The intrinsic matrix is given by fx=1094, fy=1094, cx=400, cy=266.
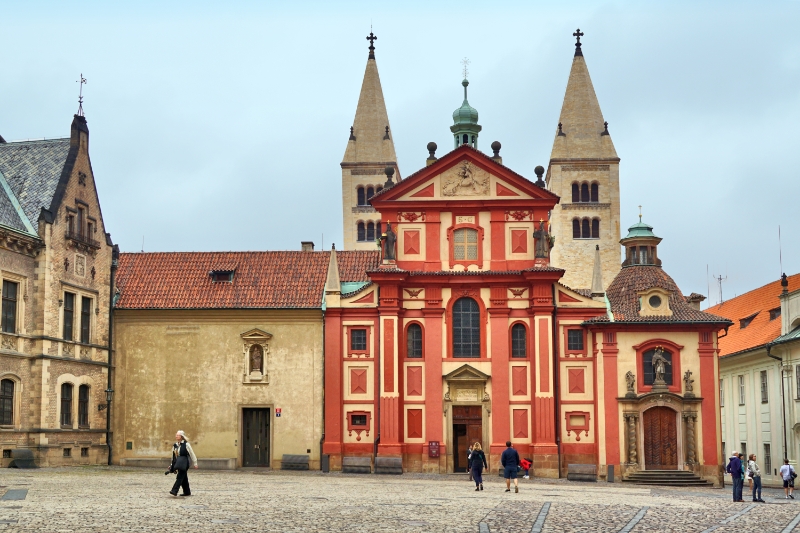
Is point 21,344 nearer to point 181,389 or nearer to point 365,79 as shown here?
point 181,389

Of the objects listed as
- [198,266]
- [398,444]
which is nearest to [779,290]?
[398,444]

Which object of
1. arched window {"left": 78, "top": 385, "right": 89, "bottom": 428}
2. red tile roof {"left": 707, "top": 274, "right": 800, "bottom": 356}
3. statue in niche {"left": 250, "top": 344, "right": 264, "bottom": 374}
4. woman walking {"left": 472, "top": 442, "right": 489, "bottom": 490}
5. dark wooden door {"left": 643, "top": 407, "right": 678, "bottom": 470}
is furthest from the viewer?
red tile roof {"left": 707, "top": 274, "right": 800, "bottom": 356}

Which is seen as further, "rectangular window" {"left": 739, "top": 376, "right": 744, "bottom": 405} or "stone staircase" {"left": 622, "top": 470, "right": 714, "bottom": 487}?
"rectangular window" {"left": 739, "top": 376, "right": 744, "bottom": 405}

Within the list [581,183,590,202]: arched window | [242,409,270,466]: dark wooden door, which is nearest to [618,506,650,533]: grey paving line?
[242,409,270,466]: dark wooden door

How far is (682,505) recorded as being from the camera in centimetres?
3059

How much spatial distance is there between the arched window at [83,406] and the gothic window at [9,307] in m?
5.55

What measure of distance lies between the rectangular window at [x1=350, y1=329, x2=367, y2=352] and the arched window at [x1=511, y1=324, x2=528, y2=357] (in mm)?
6791

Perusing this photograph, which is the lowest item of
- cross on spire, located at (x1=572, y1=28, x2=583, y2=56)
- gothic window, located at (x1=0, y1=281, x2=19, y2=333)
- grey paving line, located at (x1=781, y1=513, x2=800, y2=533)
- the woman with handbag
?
grey paving line, located at (x1=781, y1=513, x2=800, y2=533)

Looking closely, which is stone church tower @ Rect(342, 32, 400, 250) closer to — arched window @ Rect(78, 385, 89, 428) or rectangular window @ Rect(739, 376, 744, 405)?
rectangular window @ Rect(739, 376, 744, 405)

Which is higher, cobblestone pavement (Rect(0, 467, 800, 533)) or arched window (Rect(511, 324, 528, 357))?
arched window (Rect(511, 324, 528, 357))

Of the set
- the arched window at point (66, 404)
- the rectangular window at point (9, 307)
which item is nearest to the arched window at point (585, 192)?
the arched window at point (66, 404)

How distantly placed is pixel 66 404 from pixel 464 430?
17.4m

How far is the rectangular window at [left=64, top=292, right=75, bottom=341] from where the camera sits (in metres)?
46.0

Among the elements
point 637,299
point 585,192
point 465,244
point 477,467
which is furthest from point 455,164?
point 585,192
